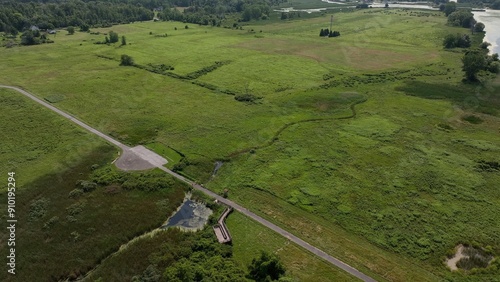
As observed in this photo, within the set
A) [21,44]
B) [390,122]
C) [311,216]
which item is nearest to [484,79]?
[390,122]

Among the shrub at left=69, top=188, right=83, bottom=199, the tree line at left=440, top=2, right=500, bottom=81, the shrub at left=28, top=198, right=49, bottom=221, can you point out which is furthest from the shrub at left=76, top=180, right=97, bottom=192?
the tree line at left=440, top=2, right=500, bottom=81

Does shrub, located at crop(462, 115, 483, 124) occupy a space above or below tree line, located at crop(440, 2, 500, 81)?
below

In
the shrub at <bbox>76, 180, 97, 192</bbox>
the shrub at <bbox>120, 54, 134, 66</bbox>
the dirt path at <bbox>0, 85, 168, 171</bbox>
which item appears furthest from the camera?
the shrub at <bbox>120, 54, 134, 66</bbox>

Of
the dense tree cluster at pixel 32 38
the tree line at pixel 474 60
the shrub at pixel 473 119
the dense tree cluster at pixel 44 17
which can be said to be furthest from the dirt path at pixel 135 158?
the dense tree cluster at pixel 44 17

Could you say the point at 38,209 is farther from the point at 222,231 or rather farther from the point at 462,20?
the point at 462,20

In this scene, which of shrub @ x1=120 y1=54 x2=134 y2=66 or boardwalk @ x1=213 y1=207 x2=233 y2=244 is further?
shrub @ x1=120 y1=54 x2=134 y2=66

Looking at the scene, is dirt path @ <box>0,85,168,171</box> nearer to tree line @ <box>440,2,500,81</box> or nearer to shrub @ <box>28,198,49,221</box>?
shrub @ <box>28,198,49,221</box>

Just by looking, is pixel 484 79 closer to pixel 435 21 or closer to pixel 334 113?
pixel 334 113
